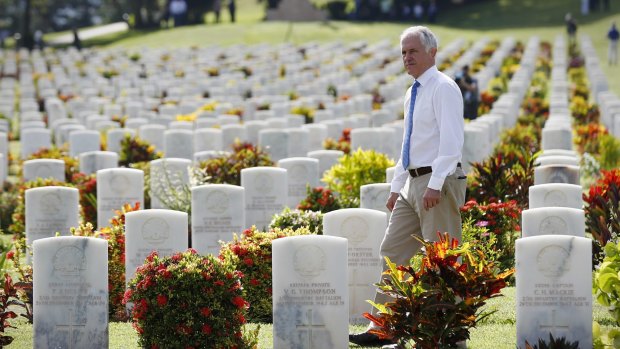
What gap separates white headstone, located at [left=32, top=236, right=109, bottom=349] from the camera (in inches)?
366

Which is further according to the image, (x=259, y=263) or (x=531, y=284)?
(x=259, y=263)

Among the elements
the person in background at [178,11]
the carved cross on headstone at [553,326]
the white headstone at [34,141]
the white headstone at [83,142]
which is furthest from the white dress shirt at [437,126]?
the person in background at [178,11]

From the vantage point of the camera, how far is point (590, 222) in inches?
504

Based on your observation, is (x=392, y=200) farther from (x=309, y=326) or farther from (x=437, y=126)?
(x=309, y=326)

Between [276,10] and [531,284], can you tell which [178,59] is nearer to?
[276,10]

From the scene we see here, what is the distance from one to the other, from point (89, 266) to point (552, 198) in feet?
15.6

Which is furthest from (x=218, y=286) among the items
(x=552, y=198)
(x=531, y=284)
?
(x=552, y=198)

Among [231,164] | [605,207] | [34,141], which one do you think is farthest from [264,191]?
[34,141]

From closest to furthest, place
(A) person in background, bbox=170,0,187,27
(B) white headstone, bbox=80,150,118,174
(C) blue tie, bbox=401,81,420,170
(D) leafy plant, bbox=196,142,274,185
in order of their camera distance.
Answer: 1. (C) blue tie, bbox=401,81,420,170
2. (D) leafy plant, bbox=196,142,274,185
3. (B) white headstone, bbox=80,150,118,174
4. (A) person in background, bbox=170,0,187,27

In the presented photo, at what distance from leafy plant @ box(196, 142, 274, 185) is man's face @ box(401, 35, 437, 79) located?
7806 mm

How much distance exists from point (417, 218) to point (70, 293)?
96.7 inches

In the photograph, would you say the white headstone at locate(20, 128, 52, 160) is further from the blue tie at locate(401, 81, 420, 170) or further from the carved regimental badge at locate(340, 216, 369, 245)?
the blue tie at locate(401, 81, 420, 170)

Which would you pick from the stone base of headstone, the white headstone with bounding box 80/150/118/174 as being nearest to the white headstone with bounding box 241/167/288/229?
the white headstone with bounding box 80/150/118/174

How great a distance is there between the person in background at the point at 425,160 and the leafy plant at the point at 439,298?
173mm
